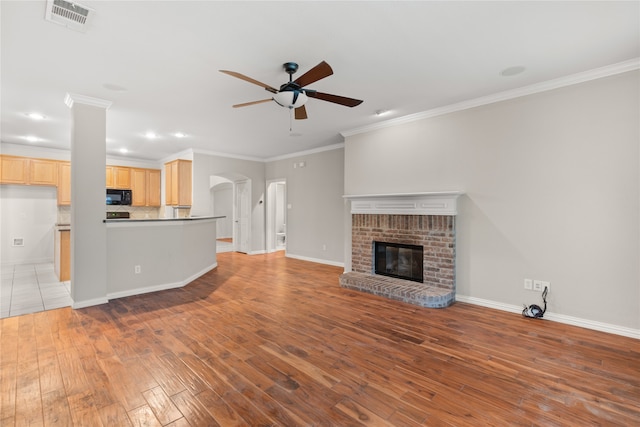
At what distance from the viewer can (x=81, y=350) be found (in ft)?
8.55

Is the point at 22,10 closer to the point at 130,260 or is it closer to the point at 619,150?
the point at 130,260

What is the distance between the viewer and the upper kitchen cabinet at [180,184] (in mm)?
6844

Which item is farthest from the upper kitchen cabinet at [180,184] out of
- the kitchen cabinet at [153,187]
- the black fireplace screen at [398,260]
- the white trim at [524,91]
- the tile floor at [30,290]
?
the black fireplace screen at [398,260]

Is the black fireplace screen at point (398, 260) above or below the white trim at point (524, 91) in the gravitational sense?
below

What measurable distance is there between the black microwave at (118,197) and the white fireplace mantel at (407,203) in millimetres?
6067

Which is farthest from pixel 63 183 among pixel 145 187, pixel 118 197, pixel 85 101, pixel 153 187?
pixel 85 101

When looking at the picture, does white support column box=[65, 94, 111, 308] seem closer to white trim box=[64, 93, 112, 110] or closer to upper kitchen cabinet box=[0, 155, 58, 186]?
white trim box=[64, 93, 112, 110]

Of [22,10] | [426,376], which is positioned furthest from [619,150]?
[22,10]

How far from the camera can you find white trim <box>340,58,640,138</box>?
9.70 feet

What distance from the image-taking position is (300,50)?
8.68 ft

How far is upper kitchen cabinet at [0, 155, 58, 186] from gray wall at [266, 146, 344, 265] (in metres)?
5.13

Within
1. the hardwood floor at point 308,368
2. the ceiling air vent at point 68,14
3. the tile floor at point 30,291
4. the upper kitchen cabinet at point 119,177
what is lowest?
the hardwood floor at point 308,368

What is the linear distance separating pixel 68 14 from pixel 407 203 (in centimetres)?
419

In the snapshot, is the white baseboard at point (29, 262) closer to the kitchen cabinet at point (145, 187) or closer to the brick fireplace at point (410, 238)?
the kitchen cabinet at point (145, 187)
